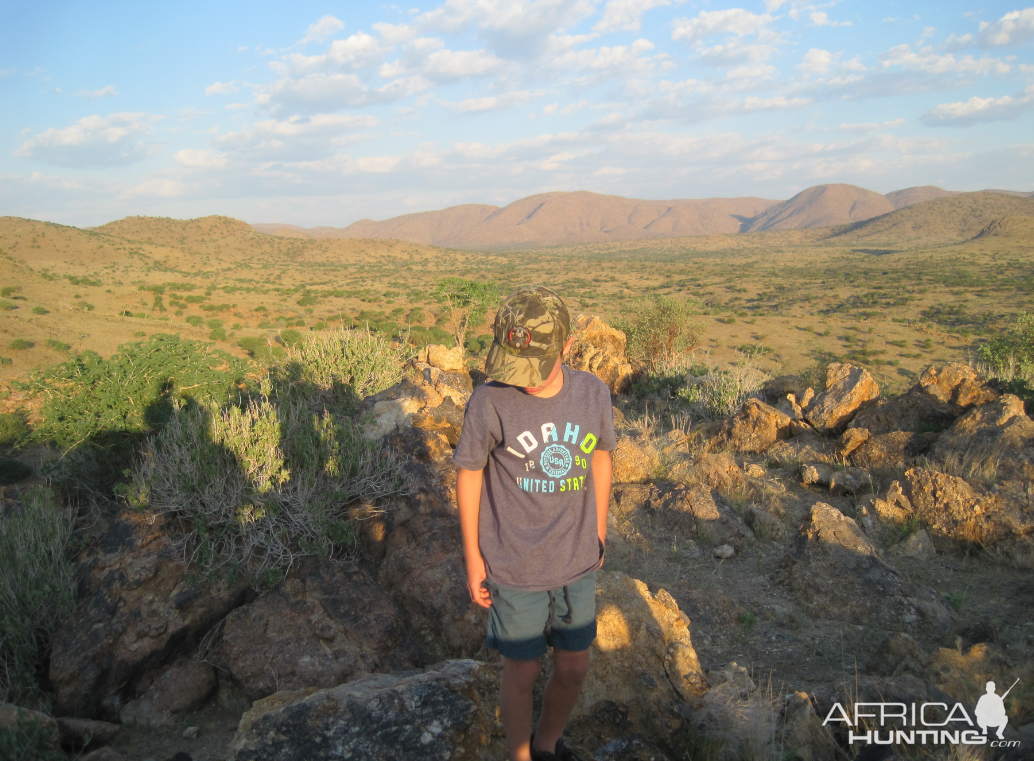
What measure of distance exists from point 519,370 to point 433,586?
1.81 m

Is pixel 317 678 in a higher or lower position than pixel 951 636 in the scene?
higher

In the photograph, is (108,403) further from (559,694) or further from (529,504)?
(559,694)

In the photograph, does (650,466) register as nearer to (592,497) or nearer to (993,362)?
(592,497)

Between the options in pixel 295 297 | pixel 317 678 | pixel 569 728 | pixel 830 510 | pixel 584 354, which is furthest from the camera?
pixel 295 297

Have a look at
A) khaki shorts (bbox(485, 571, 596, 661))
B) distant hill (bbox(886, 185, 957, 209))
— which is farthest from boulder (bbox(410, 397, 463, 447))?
distant hill (bbox(886, 185, 957, 209))

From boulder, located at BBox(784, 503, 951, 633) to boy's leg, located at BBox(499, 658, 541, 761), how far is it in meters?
2.38

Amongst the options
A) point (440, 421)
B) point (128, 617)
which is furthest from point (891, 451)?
→ point (128, 617)

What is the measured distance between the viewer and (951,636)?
3186mm

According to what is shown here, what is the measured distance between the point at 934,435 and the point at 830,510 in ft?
8.87

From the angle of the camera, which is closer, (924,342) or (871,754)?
(871,754)

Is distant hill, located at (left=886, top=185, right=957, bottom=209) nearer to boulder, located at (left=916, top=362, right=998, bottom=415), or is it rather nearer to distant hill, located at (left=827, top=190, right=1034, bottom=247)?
distant hill, located at (left=827, top=190, right=1034, bottom=247)

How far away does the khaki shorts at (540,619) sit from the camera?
2082 mm

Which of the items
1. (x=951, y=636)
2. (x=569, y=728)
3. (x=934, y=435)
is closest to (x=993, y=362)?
(x=934, y=435)

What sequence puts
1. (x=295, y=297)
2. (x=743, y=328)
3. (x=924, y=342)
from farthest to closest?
(x=295, y=297) < (x=743, y=328) < (x=924, y=342)
